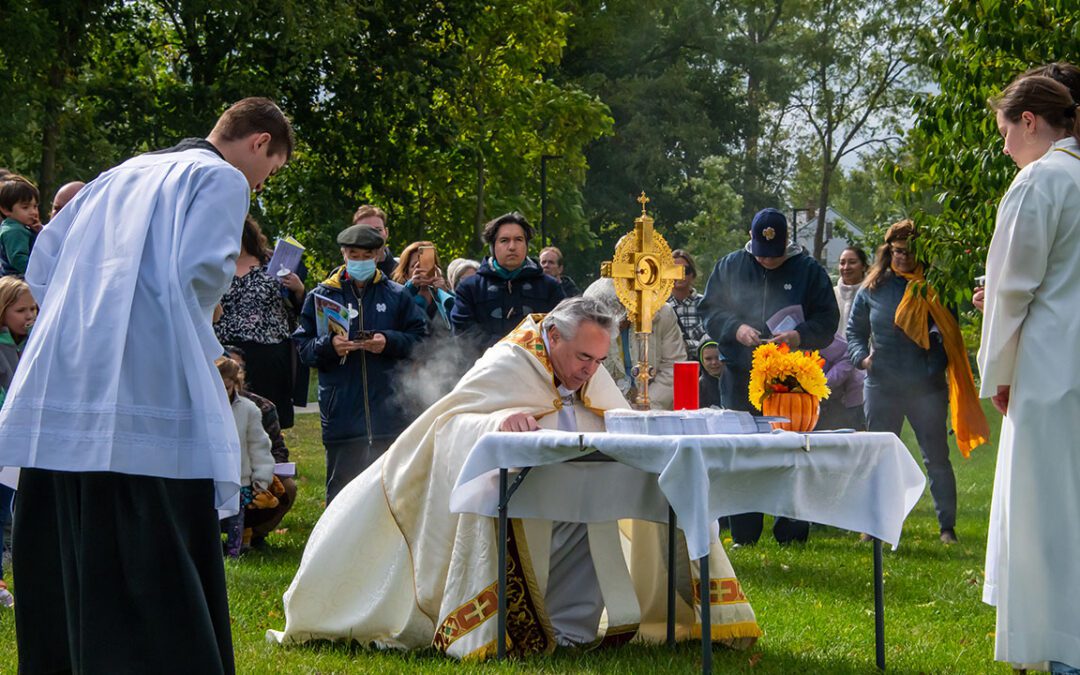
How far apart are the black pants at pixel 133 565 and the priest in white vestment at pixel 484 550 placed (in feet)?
5.51

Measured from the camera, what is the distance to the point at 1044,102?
5.30 meters

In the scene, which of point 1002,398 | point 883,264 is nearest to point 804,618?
point 1002,398

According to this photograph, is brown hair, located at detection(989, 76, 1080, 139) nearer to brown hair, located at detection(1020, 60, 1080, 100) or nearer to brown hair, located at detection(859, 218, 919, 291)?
brown hair, located at detection(1020, 60, 1080, 100)

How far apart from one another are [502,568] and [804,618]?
77.6 inches

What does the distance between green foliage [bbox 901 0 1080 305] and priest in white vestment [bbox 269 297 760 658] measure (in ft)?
10.1

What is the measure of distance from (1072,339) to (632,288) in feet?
6.59

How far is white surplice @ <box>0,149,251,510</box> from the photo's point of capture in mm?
4184

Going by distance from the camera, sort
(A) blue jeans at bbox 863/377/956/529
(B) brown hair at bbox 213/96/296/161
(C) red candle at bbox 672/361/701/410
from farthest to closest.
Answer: (A) blue jeans at bbox 863/377/956/529
(C) red candle at bbox 672/361/701/410
(B) brown hair at bbox 213/96/296/161

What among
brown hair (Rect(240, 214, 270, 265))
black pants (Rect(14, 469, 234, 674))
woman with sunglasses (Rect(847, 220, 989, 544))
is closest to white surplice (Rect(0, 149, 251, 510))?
black pants (Rect(14, 469, 234, 674))

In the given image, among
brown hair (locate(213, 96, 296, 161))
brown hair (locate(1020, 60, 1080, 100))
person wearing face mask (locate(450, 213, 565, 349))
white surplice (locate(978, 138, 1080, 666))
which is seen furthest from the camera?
person wearing face mask (locate(450, 213, 565, 349))

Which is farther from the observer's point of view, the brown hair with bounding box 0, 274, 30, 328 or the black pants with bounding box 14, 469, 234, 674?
the brown hair with bounding box 0, 274, 30, 328

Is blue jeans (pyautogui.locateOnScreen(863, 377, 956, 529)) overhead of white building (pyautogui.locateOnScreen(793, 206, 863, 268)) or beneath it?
beneath

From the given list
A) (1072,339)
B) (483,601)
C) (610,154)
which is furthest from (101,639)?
(610,154)

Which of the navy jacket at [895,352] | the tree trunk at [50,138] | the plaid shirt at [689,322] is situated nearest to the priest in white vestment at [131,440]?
the navy jacket at [895,352]
